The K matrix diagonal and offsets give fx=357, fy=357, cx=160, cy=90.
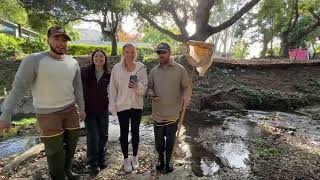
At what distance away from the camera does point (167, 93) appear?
4.67m

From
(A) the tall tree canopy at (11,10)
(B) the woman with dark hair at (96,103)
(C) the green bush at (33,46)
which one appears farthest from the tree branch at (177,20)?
(B) the woman with dark hair at (96,103)

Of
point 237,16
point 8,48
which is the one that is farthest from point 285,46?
point 8,48

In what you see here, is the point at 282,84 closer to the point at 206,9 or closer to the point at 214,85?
the point at 214,85

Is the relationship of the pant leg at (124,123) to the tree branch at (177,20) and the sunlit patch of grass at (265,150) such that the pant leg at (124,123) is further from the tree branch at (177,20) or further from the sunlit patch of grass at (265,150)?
the tree branch at (177,20)

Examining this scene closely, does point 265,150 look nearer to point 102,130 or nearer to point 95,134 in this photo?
point 102,130

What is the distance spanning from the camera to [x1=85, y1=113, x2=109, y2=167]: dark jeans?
4.88 meters

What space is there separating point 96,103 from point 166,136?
1.05 meters

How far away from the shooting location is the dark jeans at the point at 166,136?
4812 mm

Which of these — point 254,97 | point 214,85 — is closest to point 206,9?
point 214,85

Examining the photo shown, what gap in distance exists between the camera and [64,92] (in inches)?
157

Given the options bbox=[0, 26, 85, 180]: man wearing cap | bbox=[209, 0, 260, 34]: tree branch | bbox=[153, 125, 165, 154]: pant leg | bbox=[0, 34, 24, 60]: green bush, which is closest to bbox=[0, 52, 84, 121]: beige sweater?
bbox=[0, 26, 85, 180]: man wearing cap

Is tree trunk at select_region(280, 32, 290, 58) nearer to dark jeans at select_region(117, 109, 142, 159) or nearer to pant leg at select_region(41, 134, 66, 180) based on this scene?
dark jeans at select_region(117, 109, 142, 159)

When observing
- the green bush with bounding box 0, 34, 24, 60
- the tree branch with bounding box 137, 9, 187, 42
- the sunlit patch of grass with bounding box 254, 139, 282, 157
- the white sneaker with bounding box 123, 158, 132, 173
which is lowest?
the sunlit patch of grass with bounding box 254, 139, 282, 157

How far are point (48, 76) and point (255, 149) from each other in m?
3.95
